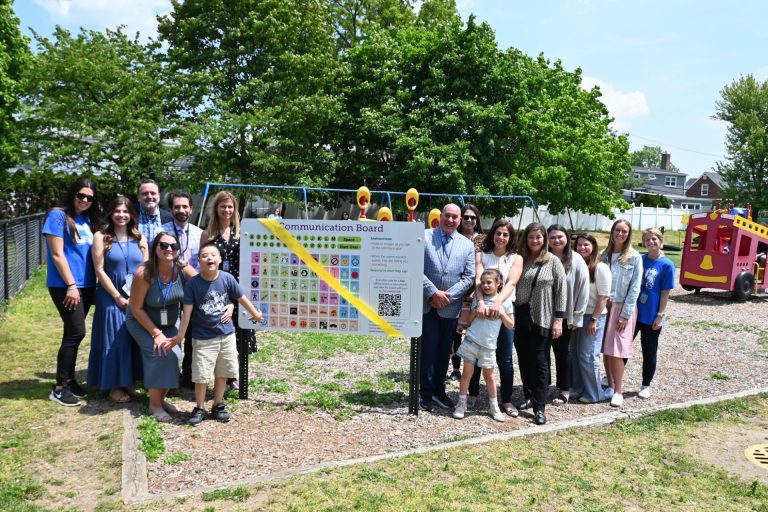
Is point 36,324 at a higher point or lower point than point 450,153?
lower

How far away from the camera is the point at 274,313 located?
534 cm

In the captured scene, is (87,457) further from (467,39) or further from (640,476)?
(467,39)

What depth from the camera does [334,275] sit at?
526 cm

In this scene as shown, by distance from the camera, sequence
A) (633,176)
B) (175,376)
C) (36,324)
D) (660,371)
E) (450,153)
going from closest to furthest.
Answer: (175,376)
(660,371)
(36,324)
(450,153)
(633,176)

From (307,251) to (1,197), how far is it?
21490 mm

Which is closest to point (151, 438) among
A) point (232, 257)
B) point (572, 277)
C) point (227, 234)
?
point (232, 257)

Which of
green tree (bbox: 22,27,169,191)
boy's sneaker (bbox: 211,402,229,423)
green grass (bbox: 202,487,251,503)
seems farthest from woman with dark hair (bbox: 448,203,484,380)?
green tree (bbox: 22,27,169,191)

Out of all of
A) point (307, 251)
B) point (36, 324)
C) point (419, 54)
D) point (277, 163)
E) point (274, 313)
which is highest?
point (419, 54)

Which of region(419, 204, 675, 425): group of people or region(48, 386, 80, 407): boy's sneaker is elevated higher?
region(419, 204, 675, 425): group of people

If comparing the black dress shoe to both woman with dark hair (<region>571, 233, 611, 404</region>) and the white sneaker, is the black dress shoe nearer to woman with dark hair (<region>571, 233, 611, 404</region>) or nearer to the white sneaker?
the white sneaker

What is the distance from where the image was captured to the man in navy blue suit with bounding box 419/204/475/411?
516 centimetres

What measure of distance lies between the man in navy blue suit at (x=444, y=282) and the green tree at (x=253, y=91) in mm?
15980

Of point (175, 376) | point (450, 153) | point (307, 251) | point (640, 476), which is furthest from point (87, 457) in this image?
point (450, 153)

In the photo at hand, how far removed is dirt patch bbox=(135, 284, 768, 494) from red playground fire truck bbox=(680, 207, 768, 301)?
16.6 ft
